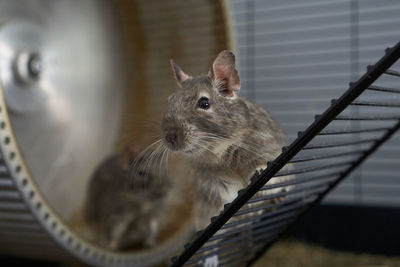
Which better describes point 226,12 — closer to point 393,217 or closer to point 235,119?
point 235,119

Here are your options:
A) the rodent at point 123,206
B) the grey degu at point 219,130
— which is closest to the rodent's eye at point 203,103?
the grey degu at point 219,130

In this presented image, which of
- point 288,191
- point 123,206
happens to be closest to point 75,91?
point 123,206

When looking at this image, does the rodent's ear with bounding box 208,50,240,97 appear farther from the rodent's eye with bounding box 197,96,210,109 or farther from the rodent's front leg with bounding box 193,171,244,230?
the rodent's front leg with bounding box 193,171,244,230

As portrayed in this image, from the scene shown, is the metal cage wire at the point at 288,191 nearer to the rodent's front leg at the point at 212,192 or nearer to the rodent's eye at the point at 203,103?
the rodent's front leg at the point at 212,192

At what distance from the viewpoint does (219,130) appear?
0.55m

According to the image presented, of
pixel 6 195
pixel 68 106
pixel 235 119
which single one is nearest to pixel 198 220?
pixel 235 119

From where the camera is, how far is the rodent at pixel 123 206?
109cm

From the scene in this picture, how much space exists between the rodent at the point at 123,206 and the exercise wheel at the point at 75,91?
0.06 metres

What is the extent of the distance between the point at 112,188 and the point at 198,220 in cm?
50

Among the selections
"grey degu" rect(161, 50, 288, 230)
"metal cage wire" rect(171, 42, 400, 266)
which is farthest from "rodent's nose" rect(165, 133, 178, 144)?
"metal cage wire" rect(171, 42, 400, 266)

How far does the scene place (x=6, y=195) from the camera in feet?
2.76

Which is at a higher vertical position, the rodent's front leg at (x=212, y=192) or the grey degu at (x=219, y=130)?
the grey degu at (x=219, y=130)

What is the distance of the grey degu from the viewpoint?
528 millimetres

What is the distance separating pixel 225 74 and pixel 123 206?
29.2 inches
